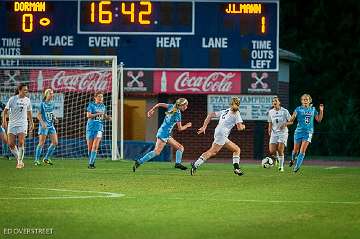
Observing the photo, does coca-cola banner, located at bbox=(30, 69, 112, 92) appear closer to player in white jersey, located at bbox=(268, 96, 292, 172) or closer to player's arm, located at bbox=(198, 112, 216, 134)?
player in white jersey, located at bbox=(268, 96, 292, 172)

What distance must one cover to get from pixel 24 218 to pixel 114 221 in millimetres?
1148

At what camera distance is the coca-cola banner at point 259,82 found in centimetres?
3312

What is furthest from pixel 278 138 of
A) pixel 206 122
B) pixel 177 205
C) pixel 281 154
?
pixel 177 205

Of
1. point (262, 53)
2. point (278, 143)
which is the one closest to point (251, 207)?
point (278, 143)

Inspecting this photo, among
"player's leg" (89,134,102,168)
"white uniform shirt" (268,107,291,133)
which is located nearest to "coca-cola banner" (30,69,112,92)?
"player's leg" (89,134,102,168)

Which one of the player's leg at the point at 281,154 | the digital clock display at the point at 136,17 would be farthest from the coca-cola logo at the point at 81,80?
the player's leg at the point at 281,154

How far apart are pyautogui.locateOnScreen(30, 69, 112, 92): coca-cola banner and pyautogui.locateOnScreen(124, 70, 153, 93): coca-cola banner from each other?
1.86ft

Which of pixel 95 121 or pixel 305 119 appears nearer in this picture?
pixel 305 119

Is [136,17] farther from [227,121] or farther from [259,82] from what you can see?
[227,121]

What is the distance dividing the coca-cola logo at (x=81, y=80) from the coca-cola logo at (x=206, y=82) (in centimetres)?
221

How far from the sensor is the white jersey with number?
77.9 feet

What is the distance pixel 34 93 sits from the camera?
1363 inches

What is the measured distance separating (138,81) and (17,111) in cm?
1024

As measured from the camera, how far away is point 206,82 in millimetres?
34062
